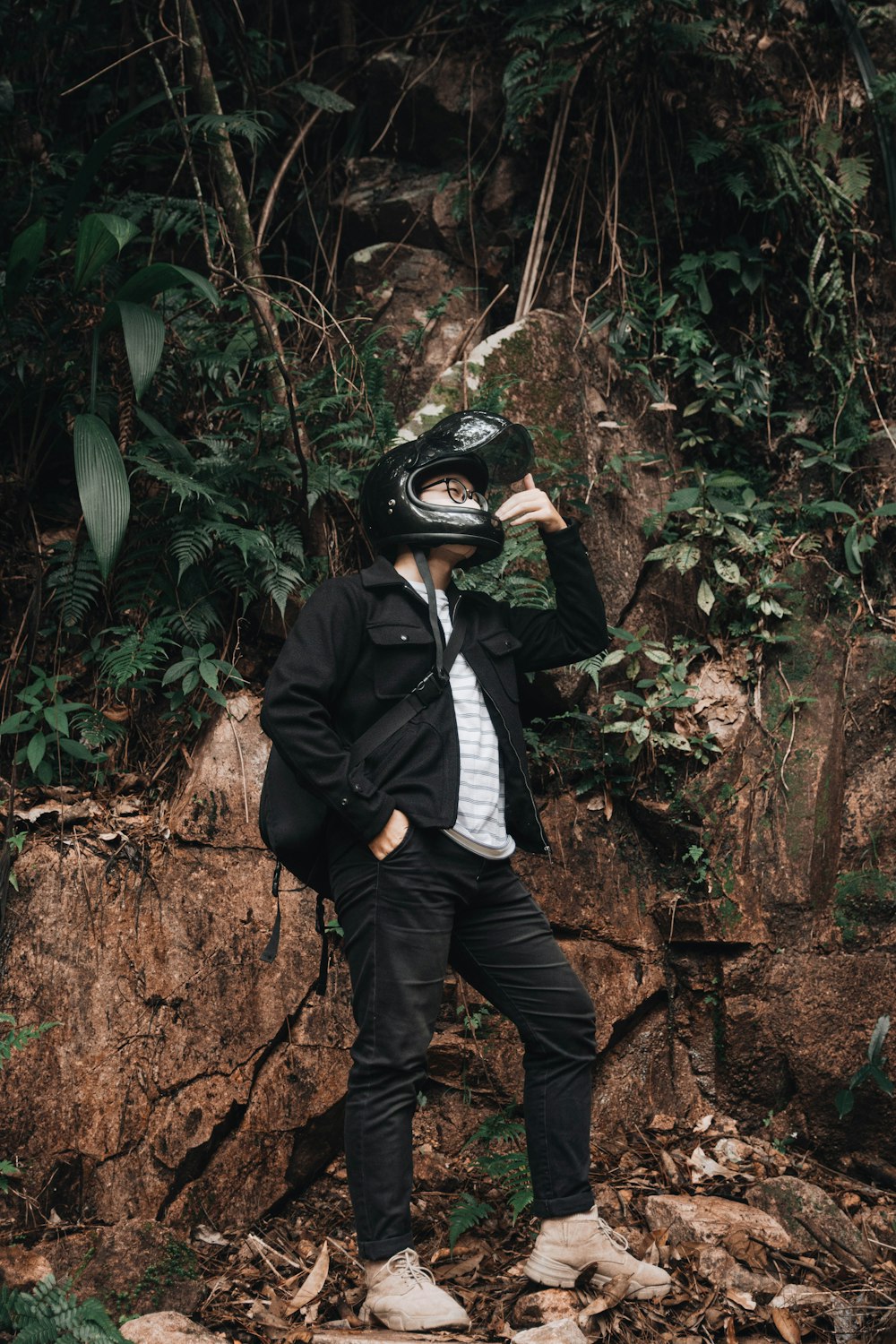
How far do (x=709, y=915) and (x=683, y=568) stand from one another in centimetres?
160

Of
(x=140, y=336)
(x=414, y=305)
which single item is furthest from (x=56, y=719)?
(x=414, y=305)

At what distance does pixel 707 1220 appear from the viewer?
145 inches

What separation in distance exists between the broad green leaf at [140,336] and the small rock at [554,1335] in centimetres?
331

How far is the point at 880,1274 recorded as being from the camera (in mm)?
3666

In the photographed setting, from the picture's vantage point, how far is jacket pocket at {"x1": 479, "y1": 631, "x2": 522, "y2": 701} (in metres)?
3.55

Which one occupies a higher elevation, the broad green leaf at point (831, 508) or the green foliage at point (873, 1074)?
the broad green leaf at point (831, 508)

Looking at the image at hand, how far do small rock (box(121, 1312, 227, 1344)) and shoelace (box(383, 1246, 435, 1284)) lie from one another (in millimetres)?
540

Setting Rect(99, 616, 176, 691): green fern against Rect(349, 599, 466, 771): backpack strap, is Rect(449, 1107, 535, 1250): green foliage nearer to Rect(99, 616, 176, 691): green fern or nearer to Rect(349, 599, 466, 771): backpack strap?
Rect(349, 599, 466, 771): backpack strap

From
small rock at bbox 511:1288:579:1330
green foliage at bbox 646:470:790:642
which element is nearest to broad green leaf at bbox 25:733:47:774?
small rock at bbox 511:1288:579:1330

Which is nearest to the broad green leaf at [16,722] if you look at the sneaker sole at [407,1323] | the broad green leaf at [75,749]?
the broad green leaf at [75,749]

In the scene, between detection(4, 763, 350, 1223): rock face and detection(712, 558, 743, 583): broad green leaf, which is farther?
detection(712, 558, 743, 583): broad green leaf

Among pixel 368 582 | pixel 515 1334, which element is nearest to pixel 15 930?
pixel 368 582

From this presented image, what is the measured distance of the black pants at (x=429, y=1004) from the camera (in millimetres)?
2988

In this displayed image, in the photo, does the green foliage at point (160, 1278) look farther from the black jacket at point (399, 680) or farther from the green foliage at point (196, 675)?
the green foliage at point (196, 675)
